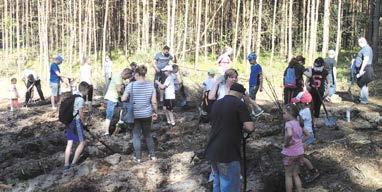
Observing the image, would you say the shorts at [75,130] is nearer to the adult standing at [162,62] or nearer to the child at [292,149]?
the child at [292,149]

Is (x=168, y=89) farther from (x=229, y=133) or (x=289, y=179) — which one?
(x=229, y=133)

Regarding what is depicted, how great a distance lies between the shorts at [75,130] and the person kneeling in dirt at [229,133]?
12.4ft

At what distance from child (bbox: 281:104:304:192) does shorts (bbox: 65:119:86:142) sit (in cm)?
395

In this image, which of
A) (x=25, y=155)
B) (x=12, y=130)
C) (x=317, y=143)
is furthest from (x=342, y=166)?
(x=12, y=130)

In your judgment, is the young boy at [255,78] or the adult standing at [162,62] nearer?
the young boy at [255,78]

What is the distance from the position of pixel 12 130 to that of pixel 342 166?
346 inches

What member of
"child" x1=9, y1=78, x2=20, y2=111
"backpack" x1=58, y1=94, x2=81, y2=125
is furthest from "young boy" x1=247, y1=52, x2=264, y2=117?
"child" x1=9, y1=78, x2=20, y2=111

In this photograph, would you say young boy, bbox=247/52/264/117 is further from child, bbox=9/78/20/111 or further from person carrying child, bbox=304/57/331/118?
child, bbox=9/78/20/111

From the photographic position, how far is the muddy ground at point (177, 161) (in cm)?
745

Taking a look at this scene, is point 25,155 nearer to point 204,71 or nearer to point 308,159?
point 308,159

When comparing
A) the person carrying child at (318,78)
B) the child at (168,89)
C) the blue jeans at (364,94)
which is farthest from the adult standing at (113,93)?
the blue jeans at (364,94)

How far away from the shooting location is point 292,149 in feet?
21.4

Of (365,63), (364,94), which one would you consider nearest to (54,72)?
(365,63)

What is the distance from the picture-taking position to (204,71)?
73.5 feet
